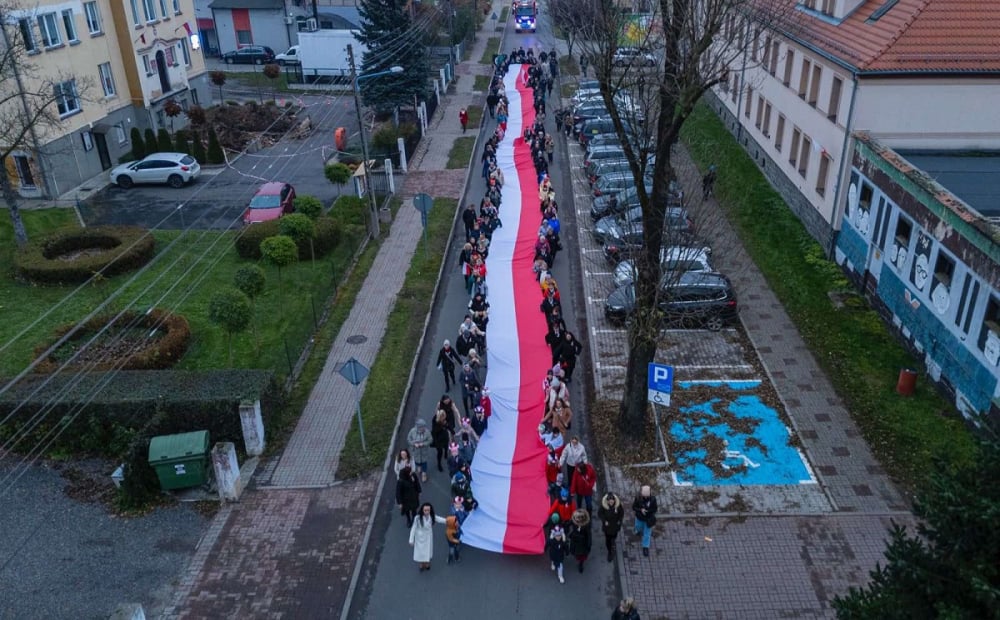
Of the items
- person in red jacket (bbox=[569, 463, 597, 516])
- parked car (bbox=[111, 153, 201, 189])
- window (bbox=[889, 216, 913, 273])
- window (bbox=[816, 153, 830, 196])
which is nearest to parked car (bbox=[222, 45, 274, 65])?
parked car (bbox=[111, 153, 201, 189])

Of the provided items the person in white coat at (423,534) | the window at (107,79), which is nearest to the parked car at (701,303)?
the person in white coat at (423,534)

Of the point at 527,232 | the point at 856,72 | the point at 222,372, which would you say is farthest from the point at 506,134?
the point at 222,372

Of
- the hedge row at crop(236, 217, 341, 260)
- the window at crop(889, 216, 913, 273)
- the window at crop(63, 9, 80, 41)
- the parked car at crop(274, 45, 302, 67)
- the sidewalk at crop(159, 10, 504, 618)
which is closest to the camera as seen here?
the sidewalk at crop(159, 10, 504, 618)

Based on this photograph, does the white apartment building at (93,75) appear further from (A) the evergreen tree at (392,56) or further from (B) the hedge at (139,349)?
(B) the hedge at (139,349)

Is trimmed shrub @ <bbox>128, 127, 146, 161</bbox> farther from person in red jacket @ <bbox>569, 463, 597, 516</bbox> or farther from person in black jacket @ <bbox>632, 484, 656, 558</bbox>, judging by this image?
person in black jacket @ <bbox>632, 484, 656, 558</bbox>

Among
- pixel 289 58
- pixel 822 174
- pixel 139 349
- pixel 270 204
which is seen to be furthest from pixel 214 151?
pixel 822 174

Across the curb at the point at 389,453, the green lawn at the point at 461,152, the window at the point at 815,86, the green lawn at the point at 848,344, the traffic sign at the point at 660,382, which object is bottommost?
the curb at the point at 389,453

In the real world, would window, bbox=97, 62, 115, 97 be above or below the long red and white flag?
above
